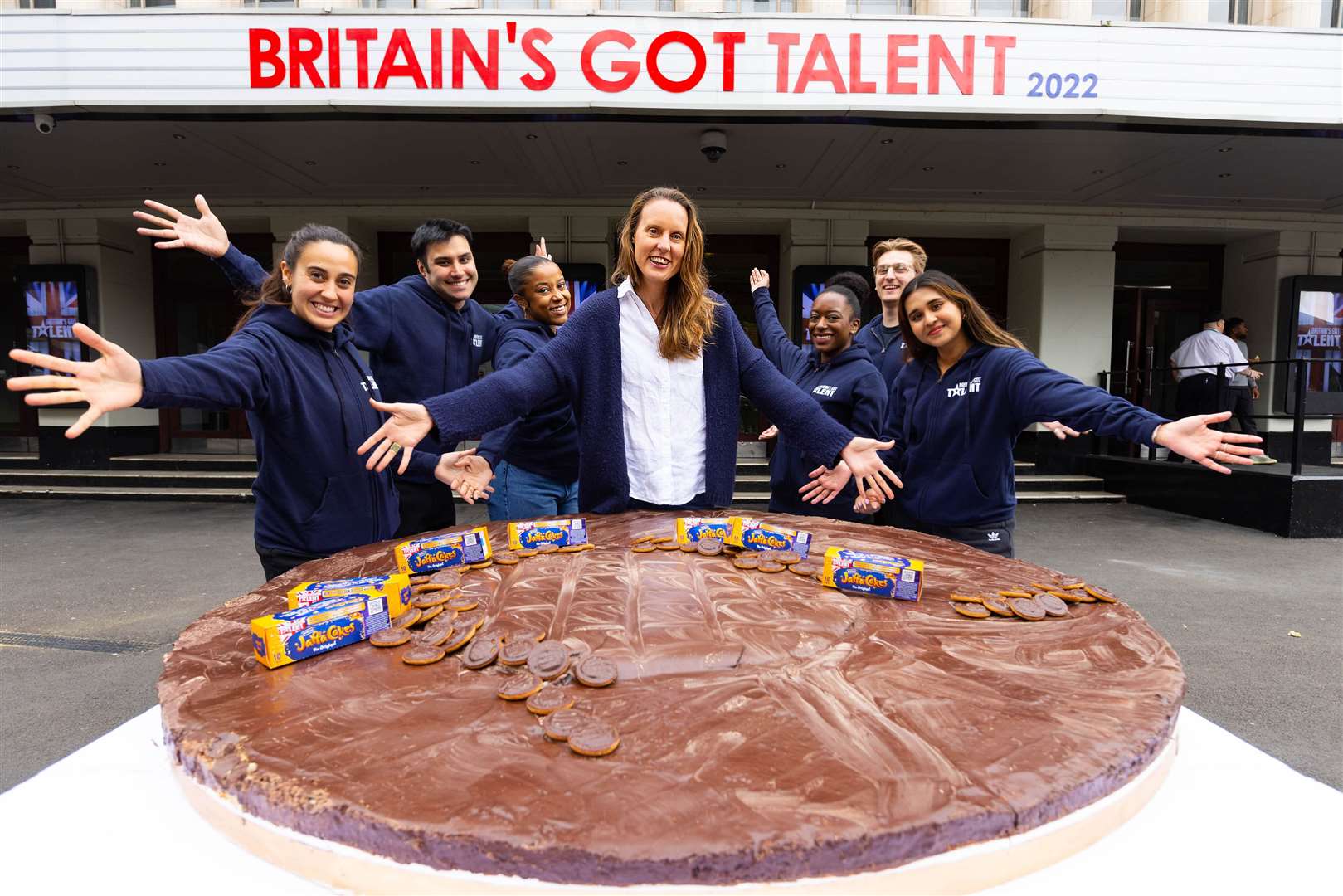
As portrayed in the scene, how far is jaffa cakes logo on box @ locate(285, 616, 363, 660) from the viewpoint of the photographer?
1.12 meters

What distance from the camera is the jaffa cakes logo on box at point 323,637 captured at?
1123 mm

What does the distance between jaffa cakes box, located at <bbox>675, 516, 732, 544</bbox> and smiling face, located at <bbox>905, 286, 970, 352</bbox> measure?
1026 millimetres

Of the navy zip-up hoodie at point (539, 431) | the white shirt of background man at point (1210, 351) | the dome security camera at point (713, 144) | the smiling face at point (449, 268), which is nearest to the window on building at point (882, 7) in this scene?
the dome security camera at point (713, 144)

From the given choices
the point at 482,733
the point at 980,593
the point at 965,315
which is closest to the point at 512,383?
the point at 482,733

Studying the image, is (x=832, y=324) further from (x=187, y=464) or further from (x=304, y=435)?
(x=187, y=464)

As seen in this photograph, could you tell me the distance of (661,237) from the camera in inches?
75.2

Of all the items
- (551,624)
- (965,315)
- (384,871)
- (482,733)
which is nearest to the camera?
(384,871)

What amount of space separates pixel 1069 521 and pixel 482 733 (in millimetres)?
7633

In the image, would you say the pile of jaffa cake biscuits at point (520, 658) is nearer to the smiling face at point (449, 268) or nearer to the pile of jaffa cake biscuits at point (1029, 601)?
the pile of jaffa cake biscuits at point (1029, 601)

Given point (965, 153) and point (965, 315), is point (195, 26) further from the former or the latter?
point (965, 153)

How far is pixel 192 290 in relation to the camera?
10.3m

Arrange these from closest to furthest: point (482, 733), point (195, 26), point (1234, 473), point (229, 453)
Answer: point (482, 733)
point (195, 26)
point (1234, 473)
point (229, 453)

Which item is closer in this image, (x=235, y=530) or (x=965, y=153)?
(x=235, y=530)

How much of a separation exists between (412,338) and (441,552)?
1.41m
